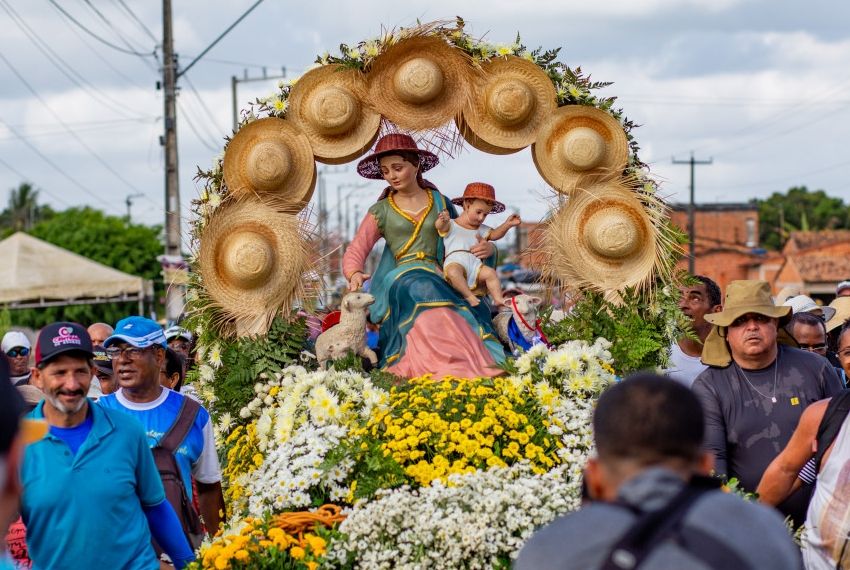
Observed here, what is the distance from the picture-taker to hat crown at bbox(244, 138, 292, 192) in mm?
9023

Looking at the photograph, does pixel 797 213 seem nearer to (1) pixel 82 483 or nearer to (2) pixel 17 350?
(2) pixel 17 350

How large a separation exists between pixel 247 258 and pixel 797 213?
252ft

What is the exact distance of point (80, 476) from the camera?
4750mm

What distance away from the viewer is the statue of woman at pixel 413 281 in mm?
8578

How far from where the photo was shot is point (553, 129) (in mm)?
9234

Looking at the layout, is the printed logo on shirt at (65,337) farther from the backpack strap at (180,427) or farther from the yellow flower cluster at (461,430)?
the yellow flower cluster at (461,430)

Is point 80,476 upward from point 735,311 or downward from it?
downward

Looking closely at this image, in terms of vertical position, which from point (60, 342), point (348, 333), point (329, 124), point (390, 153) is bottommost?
point (348, 333)

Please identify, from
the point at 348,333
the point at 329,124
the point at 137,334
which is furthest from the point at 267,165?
the point at 137,334

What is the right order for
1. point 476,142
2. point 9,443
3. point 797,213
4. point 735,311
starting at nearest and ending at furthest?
point 9,443 < point 735,311 < point 476,142 < point 797,213

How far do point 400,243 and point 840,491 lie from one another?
514 centimetres

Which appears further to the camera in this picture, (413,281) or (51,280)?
(51,280)

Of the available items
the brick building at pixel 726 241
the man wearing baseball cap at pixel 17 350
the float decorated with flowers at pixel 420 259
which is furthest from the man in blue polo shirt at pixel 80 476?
the brick building at pixel 726 241

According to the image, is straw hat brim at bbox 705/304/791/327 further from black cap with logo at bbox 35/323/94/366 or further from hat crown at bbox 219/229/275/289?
hat crown at bbox 219/229/275/289
